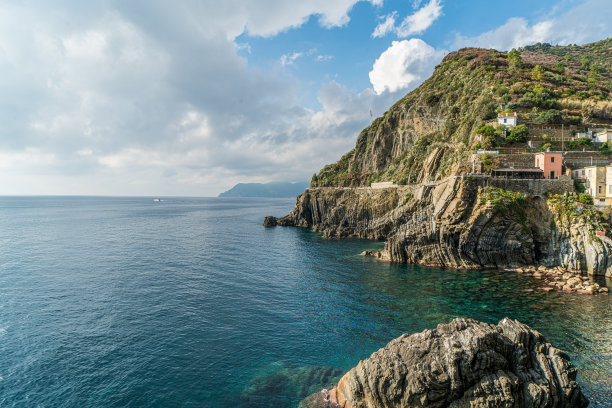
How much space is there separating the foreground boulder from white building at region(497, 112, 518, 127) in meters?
71.4

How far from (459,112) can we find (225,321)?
341 feet

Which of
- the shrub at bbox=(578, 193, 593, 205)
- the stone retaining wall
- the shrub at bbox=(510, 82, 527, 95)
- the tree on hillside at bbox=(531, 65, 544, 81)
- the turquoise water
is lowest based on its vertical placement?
the turquoise water

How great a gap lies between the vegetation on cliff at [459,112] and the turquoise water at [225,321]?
121 ft

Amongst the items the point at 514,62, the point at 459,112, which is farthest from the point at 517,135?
the point at 514,62

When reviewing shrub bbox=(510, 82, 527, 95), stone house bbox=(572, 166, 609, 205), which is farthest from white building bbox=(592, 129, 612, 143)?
shrub bbox=(510, 82, 527, 95)

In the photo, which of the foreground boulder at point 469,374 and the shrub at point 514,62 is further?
the shrub at point 514,62

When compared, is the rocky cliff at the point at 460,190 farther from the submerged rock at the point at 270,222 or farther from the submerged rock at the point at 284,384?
the submerged rock at the point at 284,384

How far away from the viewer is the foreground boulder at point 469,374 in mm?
18094

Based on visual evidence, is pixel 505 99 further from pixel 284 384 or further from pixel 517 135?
pixel 284 384

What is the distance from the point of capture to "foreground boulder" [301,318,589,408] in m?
18.1

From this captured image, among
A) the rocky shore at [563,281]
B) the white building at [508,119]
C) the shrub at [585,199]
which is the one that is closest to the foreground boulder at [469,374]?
the rocky shore at [563,281]

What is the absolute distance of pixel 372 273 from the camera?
53344mm

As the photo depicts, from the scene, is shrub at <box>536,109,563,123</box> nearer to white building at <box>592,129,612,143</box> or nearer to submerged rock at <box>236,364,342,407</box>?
white building at <box>592,129,612,143</box>

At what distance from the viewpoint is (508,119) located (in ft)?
245
